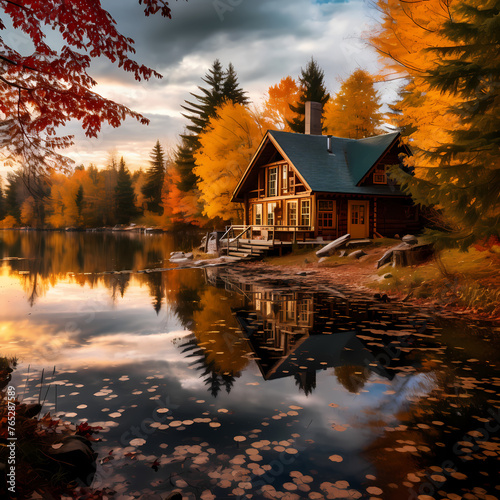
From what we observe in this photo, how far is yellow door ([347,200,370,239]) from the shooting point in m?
27.6

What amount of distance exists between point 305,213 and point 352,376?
2172 centimetres

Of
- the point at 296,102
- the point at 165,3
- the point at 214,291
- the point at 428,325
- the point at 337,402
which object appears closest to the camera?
the point at 337,402

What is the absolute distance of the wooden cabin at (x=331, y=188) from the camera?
1046 inches

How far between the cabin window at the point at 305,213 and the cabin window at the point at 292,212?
618 mm

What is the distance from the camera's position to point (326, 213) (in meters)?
27.0

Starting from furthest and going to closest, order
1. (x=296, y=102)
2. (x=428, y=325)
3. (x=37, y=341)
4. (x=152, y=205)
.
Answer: (x=152, y=205) → (x=296, y=102) → (x=428, y=325) → (x=37, y=341)

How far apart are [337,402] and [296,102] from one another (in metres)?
44.1

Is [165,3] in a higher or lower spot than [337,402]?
higher

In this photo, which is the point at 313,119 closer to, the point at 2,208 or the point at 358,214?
the point at 358,214

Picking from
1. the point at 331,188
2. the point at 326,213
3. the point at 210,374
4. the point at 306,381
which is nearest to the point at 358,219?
the point at 326,213

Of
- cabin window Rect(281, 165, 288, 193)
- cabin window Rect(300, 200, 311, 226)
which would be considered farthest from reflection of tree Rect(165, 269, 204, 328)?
cabin window Rect(281, 165, 288, 193)

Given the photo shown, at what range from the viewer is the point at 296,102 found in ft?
149

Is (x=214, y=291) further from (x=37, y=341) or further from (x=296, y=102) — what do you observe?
(x=296, y=102)

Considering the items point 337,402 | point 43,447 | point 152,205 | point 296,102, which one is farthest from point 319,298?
point 152,205
